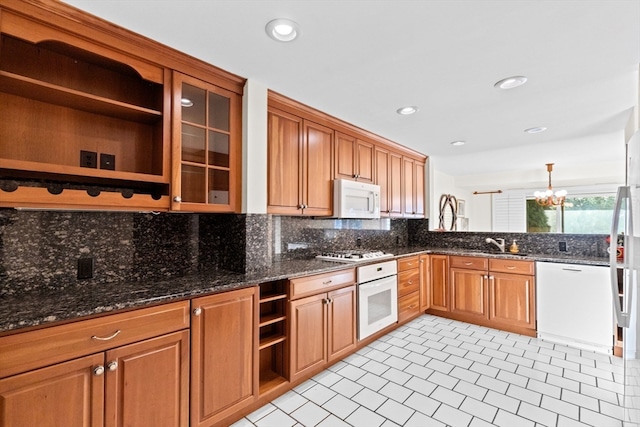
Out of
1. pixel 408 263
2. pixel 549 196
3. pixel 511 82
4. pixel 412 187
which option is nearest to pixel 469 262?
pixel 408 263

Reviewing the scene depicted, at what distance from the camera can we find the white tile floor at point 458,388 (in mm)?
1898

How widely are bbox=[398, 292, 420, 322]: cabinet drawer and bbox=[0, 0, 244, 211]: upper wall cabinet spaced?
7.63ft

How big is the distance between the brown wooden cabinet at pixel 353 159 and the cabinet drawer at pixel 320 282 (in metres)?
1.02

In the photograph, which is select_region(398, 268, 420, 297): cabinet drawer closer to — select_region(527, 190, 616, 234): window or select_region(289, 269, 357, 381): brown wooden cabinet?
select_region(289, 269, 357, 381): brown wooden cabinet

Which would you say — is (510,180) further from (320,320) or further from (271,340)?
(271,340)

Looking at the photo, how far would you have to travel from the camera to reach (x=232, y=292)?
1.82 m

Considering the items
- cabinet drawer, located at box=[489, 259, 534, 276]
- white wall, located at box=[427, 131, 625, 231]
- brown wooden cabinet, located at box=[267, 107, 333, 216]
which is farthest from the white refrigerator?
white wall, located at box=[427, 131, 625, 231]

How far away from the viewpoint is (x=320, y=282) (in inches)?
94.0

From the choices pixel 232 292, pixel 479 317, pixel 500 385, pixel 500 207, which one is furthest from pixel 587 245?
pixel 232 292

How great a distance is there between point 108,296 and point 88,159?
2.77 feet

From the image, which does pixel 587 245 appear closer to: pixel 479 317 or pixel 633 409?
pixel 479 317

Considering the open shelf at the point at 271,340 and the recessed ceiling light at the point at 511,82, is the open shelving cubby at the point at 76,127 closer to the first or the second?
the open shelf at the point at 271,340

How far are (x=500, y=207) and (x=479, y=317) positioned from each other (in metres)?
3.91

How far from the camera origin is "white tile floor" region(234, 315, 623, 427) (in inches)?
74.7
